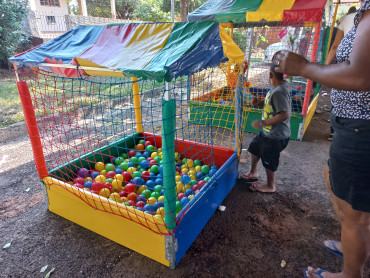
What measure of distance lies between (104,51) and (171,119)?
0.81m

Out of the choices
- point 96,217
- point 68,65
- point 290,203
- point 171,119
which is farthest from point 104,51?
point 290,203

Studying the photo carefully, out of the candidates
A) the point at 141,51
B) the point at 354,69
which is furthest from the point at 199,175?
the point at 354,69

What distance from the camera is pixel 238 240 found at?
7.14 feet

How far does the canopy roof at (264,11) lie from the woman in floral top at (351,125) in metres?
3.10

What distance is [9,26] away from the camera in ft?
28.0

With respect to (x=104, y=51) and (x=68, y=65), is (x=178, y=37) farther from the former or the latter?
(x=68, y=65)

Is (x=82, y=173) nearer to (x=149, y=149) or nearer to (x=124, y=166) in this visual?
(x=124, y=166)

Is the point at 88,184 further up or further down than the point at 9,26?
further down

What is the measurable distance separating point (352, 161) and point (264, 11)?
143 inches

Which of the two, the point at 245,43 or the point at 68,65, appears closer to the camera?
the point at 68,65

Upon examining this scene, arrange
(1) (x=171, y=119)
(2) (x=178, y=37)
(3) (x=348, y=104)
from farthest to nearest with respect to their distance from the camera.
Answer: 1. (2) (x=178, y=37)
2. (1) (x=171, y=119)
3. (3) (x=348, y=104)

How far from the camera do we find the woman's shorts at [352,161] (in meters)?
1.22

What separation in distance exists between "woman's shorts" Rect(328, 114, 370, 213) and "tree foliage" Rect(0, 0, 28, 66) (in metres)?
10.1

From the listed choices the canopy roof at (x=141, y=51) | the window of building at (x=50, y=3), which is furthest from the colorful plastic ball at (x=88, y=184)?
the window of building at (x=50, y=3)
